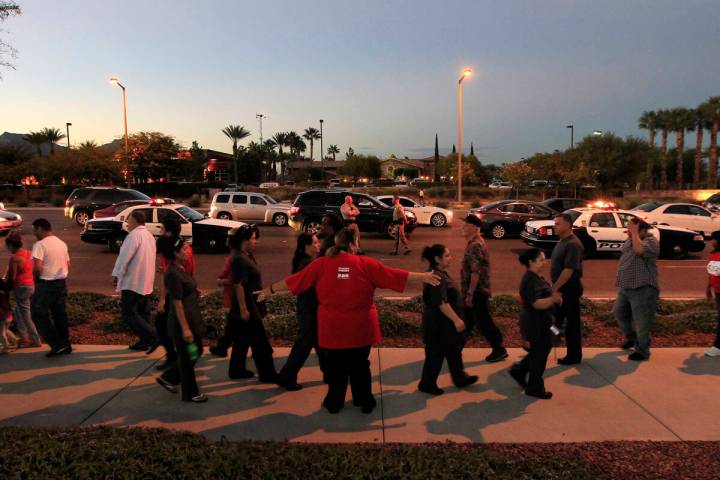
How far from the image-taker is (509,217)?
66.7 feet

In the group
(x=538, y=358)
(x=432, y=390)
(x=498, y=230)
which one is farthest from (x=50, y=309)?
(x=498, y=230)

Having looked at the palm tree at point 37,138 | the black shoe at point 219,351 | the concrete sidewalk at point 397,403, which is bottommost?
the concrete sidewalk at point 397,403

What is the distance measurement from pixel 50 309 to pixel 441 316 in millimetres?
4553

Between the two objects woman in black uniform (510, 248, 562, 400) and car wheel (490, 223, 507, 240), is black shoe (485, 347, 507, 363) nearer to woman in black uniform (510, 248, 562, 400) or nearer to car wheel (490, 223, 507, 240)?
woman in black uniform (510, 248, 562, 400)

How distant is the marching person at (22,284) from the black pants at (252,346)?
281 cm

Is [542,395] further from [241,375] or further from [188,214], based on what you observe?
[188,214]

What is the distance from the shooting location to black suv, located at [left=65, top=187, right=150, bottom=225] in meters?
25.5

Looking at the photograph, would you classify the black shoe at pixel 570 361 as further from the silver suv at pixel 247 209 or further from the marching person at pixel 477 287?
the silver suv at pixel 247 209

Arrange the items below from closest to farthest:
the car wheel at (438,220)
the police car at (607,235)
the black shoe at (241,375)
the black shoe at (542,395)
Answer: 1. the black shoe at (542,395)
2. the black shoe at (241,375)
3. the police car at (607,235)
4. the car wheel at (438,220)

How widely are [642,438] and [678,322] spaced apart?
13.2 ft

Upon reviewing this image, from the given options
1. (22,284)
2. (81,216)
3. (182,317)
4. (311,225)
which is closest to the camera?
(182,317)

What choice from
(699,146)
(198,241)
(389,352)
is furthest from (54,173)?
(699,146)

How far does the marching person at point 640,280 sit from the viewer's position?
20.7 ft

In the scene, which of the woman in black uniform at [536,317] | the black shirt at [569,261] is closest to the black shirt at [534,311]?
the woman in black uniform at [536,317]
